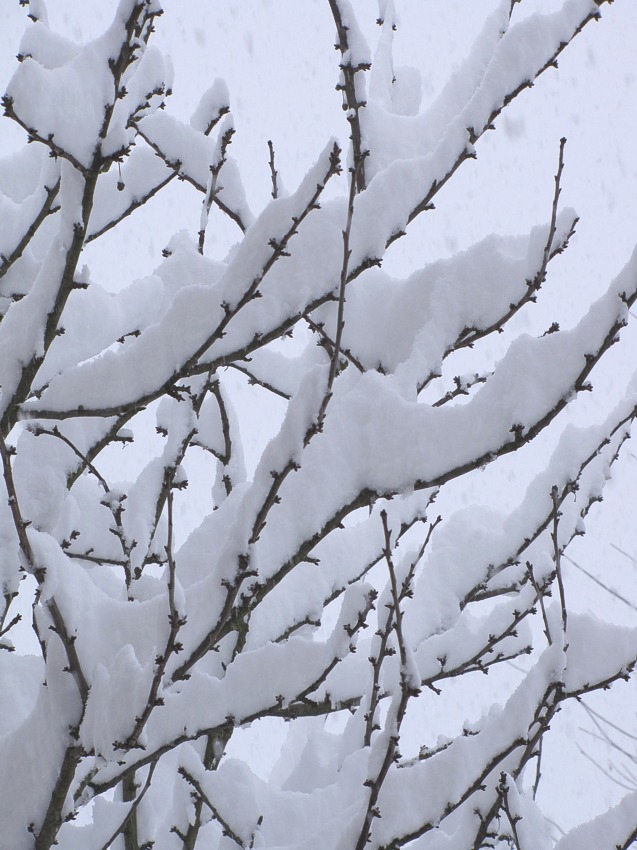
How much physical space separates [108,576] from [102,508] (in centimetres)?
23

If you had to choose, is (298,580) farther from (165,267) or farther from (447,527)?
(165,267)

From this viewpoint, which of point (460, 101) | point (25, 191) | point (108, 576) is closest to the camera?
point (460, 101)

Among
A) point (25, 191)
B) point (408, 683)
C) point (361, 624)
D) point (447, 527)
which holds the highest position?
A: point (25, 191)

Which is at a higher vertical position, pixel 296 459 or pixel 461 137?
pixel 461 137

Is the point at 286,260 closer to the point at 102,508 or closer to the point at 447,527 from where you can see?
the point at 447,527

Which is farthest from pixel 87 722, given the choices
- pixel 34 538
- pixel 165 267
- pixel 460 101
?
pixel 460 101

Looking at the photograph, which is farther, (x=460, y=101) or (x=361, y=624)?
(x=460, y=101)

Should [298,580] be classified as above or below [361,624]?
above

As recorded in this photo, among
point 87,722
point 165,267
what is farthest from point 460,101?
point 87,722

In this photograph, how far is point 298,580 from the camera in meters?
2.46

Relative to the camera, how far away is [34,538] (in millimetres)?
1396

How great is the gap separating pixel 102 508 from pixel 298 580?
77 cm

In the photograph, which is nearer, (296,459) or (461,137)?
(296,459)

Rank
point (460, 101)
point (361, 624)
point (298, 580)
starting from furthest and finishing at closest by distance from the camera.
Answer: point (298, 580)
point (460, 101)
point (361, 624)
